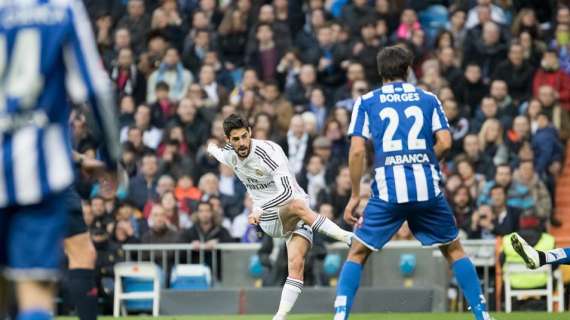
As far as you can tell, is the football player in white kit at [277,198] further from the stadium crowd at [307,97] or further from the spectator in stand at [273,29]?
the spectator in stand at [273,29]

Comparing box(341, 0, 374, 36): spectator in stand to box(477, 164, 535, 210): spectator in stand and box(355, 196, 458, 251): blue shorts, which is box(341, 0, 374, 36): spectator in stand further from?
box(355, 196, 458, 251): blue shorts

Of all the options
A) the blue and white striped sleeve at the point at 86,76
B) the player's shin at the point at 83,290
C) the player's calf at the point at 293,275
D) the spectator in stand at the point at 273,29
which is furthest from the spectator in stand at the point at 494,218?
the blue and white striped sleeve at the point at 86,76

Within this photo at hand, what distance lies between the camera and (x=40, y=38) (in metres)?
6.02

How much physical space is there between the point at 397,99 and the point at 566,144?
30.2 ft

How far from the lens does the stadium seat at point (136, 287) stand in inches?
610

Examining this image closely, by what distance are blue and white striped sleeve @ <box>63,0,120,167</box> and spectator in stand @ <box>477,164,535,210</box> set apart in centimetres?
1077

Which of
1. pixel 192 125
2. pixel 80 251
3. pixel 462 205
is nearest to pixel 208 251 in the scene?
pixel 192 125

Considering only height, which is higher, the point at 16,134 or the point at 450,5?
the point at 450,5

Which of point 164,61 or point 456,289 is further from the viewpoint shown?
point 164,61

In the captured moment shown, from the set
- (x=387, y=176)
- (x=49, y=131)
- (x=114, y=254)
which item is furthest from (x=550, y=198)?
(x=49, y=131)

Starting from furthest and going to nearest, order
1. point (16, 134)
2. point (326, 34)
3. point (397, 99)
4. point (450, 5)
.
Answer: point (450, 5) → point (326, 34) → point (397, 99) → point (16, 134)

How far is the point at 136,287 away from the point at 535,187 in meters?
5.08

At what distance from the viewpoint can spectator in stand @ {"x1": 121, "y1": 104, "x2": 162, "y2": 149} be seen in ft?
60.1

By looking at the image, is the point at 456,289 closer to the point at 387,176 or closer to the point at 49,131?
the point at 387,176
